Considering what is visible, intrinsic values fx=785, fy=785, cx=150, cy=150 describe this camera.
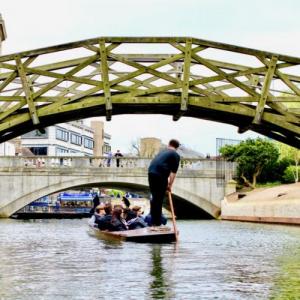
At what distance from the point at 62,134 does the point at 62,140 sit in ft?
2.90

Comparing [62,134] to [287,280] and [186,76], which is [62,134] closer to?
[186,76]

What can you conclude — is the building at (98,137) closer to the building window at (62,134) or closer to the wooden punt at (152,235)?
the building window at (62,134)

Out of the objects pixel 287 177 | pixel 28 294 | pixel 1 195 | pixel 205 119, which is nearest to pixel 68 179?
pixel 1 195

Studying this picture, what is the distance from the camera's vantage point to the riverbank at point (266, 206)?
129ft

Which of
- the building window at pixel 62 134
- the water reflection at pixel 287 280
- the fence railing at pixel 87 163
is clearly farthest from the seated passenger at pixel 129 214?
the building window at pixel 62 134

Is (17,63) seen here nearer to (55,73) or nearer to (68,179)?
(55,73)

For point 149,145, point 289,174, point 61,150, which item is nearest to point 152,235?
point 289,174

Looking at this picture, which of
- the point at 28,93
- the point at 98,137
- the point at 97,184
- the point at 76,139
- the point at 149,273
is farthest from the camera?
the point at 98,137

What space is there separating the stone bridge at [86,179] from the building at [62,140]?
48.9 meters

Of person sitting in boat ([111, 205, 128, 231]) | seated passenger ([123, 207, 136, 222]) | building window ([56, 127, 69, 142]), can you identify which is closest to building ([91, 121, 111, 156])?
building window ([56, 127, 69, 142])

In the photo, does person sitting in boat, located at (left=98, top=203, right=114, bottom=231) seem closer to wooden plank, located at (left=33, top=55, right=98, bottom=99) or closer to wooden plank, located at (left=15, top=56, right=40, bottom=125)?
wooden plank, located at (left=15, top=56, right=40, bottom=125)

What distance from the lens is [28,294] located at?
9617mm

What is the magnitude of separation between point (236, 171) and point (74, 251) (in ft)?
136

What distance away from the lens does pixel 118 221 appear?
76.3 ft
